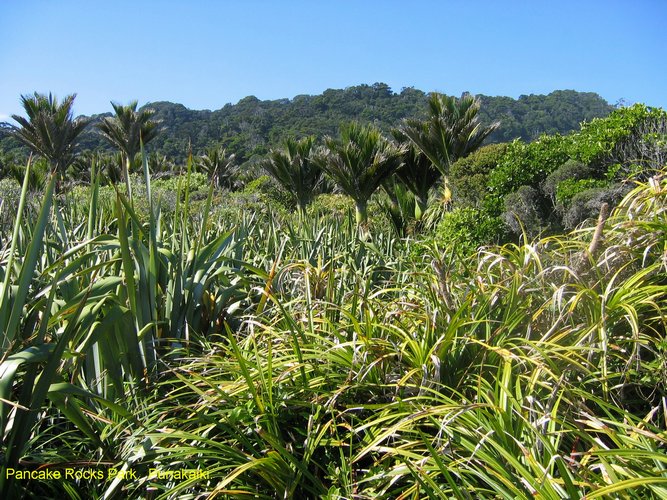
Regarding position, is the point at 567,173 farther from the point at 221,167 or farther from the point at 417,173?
the point at 221,167

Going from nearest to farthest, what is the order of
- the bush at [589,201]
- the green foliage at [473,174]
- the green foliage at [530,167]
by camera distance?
the bush at [589,201], the green foliage at [530,167], the green foliage at [473,174]

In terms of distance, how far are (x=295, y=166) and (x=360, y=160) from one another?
20.9ft

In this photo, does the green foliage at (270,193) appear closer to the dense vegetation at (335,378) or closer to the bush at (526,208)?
the bush at (526,208)

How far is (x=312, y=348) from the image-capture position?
2566 millimetres

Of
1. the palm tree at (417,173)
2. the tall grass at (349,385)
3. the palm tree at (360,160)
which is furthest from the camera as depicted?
the palm tree at (417,173)

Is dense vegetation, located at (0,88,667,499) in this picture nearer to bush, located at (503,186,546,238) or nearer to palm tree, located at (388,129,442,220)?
bush, located at (503,186,546,238)

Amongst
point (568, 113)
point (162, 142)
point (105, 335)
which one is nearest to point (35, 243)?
point (105, 335)

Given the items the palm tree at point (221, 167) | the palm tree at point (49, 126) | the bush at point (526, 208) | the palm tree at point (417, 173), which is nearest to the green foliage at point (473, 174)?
the bush at point (526, 208)

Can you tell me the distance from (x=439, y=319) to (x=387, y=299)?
3.58 feet

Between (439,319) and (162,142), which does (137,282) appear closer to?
(439,319)

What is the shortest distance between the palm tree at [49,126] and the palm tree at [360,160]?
15.3m

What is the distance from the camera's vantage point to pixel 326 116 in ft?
241

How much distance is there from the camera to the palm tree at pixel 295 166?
20.3 metres

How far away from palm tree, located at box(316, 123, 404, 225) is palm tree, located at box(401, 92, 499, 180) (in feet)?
2.23
